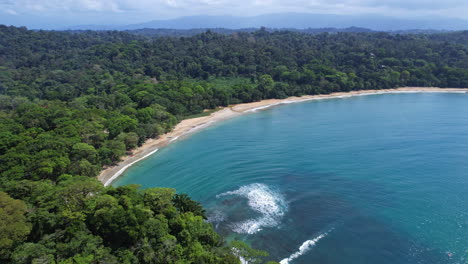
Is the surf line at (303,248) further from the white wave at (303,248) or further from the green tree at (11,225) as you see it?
the green tree at (11,225)

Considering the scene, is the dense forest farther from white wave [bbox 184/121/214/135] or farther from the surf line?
white wave [bbox 184/121/214/135]

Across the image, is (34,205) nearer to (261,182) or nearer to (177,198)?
(177,198)

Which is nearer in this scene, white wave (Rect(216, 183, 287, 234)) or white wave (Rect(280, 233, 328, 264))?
white wave (Rect(280, 233, 328, 264))

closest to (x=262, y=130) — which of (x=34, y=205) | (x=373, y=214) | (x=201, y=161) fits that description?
(x=201, y=161)

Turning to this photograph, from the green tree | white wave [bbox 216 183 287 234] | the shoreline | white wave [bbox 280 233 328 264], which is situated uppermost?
the green tree

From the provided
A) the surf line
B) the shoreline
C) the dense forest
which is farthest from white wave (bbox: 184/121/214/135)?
the surf line

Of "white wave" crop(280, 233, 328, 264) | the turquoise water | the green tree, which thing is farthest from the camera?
the turquoise water

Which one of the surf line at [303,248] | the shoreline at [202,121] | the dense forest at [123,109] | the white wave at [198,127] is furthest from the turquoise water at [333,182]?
the dense forest at [123,109]

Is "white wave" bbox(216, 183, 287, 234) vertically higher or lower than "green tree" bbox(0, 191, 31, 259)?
lower
